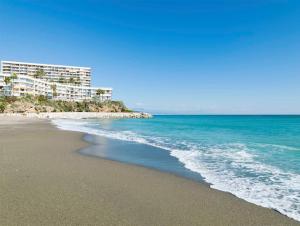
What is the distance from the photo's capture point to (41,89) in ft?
425

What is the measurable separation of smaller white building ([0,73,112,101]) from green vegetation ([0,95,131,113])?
989 cm

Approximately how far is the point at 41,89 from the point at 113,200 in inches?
5428

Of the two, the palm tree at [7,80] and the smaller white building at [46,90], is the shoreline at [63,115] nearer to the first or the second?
the palm tree at [7,80]

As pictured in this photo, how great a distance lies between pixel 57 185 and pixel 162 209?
135 inches

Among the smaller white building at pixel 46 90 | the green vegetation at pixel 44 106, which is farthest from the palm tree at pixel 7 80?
the green vegetation at pixel 44 106

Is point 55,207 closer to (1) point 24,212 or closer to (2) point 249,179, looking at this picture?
(1) point 24,212

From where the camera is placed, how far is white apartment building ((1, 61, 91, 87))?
509 feet

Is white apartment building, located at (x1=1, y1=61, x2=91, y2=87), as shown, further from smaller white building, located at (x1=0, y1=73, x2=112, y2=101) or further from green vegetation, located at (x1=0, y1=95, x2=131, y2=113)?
green vegetation, located at (x1=0, y1=95, x2=131, y2=113)

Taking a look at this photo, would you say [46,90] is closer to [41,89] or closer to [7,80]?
[41,89]

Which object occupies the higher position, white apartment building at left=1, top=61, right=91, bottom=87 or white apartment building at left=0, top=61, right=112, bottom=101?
white apartment building at left=1, top=61, right=91, bottom=87

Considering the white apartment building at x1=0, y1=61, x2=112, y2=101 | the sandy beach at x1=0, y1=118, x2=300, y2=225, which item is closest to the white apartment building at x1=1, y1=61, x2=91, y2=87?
the white apartment building at x1=0, y1=61, x2=112, y2=101

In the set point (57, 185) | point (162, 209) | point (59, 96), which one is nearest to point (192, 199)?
point (162, 209)

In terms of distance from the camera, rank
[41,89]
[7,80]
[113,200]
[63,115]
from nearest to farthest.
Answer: [113,200] < [63,115] < [7,80] < [41,89]

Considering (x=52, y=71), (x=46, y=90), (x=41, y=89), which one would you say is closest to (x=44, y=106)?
(x=41, y=89)
